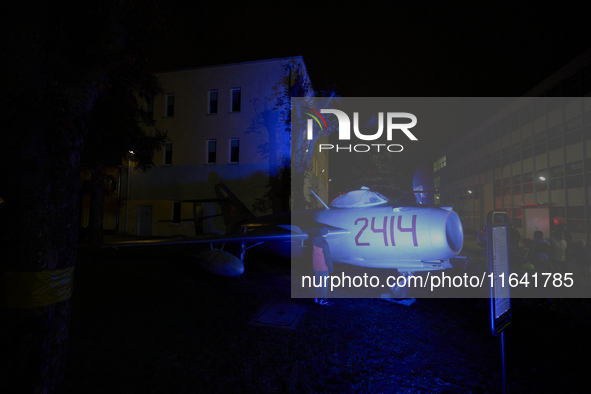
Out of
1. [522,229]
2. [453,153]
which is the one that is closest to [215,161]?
[522,229]

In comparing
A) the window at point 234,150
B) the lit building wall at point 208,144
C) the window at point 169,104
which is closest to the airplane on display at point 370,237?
the lit building wall at point 208,144

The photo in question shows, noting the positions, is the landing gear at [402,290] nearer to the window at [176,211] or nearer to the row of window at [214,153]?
the row of window at [214,153]

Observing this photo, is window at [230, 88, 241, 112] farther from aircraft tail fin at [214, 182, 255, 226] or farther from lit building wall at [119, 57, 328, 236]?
aircraft tail fin at [214, 182, 255, 226]

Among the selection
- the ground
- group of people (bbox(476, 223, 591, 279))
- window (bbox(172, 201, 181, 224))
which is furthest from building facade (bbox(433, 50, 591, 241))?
window (bbox(172, 201, 181, 224))

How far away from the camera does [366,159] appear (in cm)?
3081

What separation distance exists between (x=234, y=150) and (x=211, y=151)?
68.6 inches

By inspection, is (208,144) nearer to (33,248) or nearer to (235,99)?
(235,99)

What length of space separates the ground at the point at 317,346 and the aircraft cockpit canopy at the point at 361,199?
2641 mm

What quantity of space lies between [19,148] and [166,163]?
18.1 metres

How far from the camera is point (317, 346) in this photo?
453 centimetres

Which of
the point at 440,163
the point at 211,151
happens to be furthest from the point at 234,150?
the point at 440,163

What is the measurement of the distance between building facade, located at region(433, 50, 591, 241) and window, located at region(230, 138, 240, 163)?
881 inches

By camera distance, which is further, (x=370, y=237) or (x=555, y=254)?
(x=555, y=254)

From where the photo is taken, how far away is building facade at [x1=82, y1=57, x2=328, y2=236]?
18.4 metres
